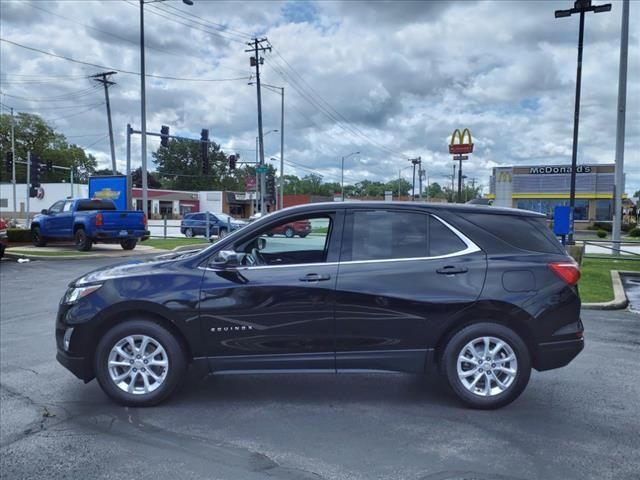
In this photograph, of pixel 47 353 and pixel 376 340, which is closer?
pixel 376 340

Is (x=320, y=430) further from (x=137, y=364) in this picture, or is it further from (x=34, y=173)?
(x=34, y=173)

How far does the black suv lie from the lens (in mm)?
4344

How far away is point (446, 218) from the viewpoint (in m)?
4.61

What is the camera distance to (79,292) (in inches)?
176

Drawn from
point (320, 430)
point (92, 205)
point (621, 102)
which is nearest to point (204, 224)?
point (92, 205)

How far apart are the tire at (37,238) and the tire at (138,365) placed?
62.9 feet

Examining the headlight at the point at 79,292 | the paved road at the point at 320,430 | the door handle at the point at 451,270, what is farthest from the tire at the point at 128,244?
the door handle at the point at 451,270

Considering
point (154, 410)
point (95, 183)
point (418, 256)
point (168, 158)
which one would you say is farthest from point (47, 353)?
point (168, 158)

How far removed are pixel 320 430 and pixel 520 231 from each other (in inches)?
95.4

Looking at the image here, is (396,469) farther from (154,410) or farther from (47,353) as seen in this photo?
(47,353)

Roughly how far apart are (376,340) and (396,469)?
117 cm

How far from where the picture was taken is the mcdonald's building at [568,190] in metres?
53.2

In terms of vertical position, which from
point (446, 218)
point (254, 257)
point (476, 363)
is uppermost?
point (446, 218)

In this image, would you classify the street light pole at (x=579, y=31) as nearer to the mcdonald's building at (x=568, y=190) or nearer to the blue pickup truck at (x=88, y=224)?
the blue pickup truck at (x=88, y=224)
